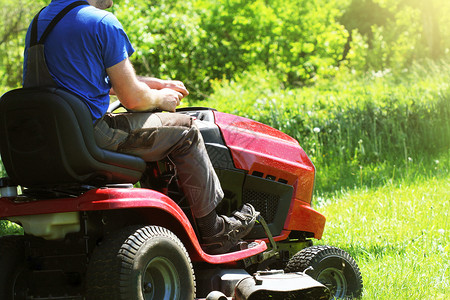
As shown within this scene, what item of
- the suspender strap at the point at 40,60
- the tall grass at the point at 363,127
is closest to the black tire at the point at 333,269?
the suspender strap at the point at 40,60

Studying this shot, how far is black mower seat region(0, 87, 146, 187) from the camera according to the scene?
9.23 feet

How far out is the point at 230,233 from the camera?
351cm

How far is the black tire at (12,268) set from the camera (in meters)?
3.06

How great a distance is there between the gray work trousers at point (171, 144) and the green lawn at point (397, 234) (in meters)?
1.28

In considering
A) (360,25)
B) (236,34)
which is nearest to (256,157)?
(236,34)

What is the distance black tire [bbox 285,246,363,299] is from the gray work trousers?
0.79 meters

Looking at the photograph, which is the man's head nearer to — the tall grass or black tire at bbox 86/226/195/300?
black tire at bbox 86/226/195/300

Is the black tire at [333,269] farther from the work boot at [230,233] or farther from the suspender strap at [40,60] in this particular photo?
the suspender strap at [40,60]

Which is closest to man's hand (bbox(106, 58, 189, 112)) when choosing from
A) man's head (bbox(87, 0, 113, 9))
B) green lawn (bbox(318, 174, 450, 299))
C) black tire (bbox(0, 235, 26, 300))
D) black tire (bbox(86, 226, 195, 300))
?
man's head (bbox(87, 0, 113, 9))

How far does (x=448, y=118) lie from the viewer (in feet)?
28.5

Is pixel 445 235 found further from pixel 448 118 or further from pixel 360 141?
pixel 448 118

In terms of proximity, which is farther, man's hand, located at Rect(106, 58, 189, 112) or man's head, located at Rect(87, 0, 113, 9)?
man's head, located at Rect(87, 0, 113, 9)

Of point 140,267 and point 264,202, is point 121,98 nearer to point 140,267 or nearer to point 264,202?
point 140,267

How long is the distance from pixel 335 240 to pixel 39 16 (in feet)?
10.7
